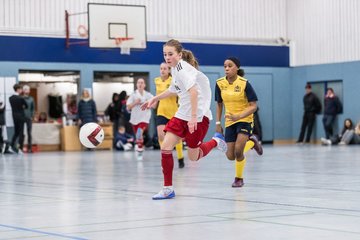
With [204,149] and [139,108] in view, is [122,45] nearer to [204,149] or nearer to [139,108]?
[139,108]

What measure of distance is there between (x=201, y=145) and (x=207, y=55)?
23.4 m

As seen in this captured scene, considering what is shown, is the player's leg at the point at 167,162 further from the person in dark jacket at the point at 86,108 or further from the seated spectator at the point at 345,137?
the seated spectator at the point at 345,137

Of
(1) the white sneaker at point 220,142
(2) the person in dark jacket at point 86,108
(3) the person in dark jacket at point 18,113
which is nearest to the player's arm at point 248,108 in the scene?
(1) the white sneaker at point 220,142

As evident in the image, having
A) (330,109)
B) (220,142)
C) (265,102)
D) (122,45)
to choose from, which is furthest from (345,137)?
(220,142)

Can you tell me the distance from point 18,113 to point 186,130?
61.7 feet

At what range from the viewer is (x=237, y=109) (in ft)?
38.5

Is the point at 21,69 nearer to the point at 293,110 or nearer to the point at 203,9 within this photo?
the point at 203,9

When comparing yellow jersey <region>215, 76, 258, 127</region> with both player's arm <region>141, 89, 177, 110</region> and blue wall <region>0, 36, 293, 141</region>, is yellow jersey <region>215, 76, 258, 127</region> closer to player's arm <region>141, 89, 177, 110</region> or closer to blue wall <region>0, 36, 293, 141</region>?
player's arm <region>141, 89, 177, 110</region>

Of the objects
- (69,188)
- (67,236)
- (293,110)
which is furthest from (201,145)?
(293,110)

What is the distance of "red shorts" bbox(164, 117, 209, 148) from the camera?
32.6ft

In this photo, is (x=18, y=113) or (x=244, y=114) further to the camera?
(x=18, y=113)

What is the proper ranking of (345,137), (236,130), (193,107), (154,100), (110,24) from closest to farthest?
1. (193,107)
2. (154,100)
3. (236,130)
4. (110,24)
5. (345,137)

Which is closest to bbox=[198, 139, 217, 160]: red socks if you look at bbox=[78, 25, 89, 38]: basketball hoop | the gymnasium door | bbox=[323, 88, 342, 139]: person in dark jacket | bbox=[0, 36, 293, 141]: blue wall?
bbox=[0, 36, 293, 141]: blue wall

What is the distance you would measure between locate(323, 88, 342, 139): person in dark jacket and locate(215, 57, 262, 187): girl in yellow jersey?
69.4 feet
